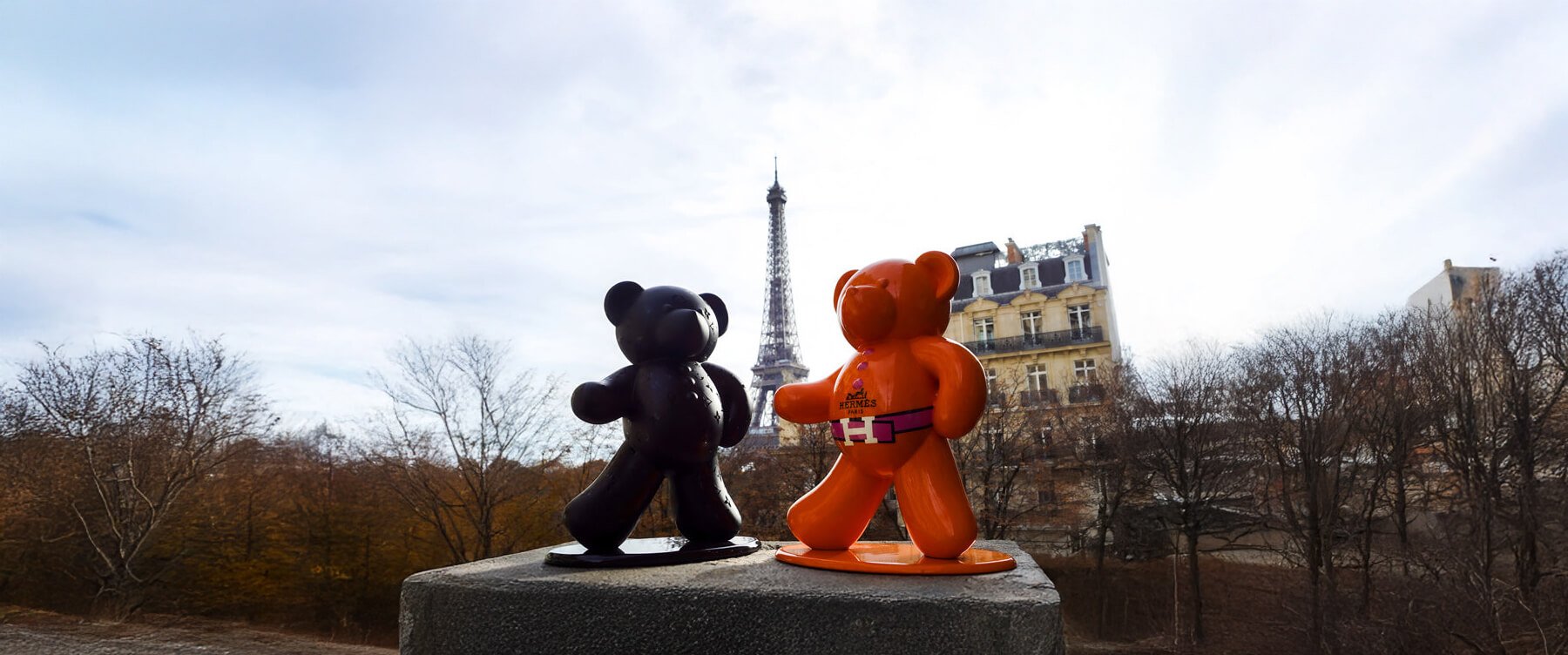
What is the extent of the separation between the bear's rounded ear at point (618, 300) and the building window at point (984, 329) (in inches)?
815

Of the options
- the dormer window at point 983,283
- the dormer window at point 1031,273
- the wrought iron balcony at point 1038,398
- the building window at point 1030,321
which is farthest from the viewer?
→ the dormer window at point 983,283

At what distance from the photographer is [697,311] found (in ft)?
12.7

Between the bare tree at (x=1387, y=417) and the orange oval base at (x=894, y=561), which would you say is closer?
the orange oval base at (x=894, y=561)

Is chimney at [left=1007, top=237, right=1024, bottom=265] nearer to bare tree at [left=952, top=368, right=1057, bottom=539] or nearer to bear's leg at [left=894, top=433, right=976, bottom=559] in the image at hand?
bare tree at [left=952, top=368, right=1057, bottom=539]

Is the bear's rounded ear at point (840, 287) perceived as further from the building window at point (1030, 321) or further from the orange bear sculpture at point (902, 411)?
the building window at point (1030, 321)

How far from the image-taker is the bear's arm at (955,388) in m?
3.13

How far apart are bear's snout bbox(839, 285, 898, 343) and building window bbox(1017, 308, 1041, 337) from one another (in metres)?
20.5

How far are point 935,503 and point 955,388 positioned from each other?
49 cm

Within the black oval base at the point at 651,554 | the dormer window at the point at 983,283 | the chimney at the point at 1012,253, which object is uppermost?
the chimney at the point at 1012,253

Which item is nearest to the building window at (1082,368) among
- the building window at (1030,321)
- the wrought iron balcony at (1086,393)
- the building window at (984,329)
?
the wrought iron balcony at (1086,393)

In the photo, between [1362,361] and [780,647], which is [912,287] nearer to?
[780,647]

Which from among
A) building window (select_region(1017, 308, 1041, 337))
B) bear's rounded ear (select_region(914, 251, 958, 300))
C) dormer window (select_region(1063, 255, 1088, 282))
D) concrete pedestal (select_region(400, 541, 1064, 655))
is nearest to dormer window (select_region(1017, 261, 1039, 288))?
dormer window (select_region(1063, 255, 1088, 282))

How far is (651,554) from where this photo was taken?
133 inches

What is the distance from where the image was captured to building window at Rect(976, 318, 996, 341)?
77.2ft
